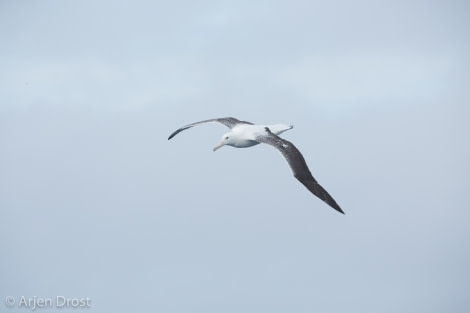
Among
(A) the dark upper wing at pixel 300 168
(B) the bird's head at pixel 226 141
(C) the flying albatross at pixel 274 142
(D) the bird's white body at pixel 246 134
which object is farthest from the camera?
(B) the bird's head at pixel 226 141

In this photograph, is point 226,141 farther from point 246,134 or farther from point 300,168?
point 300,168

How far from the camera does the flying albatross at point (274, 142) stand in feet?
95.6

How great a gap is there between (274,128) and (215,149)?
8.42 feet

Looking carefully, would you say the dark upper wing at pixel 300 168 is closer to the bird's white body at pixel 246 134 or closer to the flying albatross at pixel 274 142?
the flying albatross at pixel 274 142

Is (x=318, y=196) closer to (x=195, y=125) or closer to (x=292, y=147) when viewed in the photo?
(x=292, y=147)

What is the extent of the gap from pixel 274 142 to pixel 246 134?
1.97 m

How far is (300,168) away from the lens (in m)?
29.5

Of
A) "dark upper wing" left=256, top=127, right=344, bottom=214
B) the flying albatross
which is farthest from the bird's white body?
"dark upper wing" left=256, top=127, right=344, bottom=214

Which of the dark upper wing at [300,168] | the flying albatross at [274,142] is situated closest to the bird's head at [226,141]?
the flying albatross at [274,142]

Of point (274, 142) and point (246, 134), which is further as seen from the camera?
point (246, 134)

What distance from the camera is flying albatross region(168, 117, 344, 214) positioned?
95.6ft

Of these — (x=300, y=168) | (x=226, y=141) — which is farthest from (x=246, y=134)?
(x=300, y=168)

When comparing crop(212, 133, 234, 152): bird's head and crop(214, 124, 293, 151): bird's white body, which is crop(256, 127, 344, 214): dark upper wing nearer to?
crop(214, 124, 293, 151): bird's white body

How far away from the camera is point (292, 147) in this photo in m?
30.2
